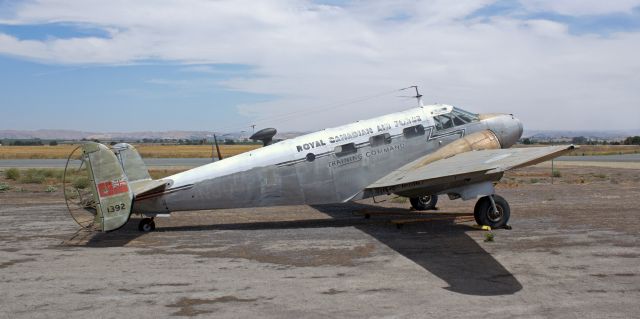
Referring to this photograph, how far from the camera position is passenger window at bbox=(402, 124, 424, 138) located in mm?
17391

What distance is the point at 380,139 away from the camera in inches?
676

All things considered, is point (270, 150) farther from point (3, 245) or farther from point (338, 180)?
point (3, 245)

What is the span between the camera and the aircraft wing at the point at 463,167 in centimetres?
1334

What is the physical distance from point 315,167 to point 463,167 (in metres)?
4.59

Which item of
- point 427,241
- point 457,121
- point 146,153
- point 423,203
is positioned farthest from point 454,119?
point 146,153

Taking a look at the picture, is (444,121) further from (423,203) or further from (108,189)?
(108,189)

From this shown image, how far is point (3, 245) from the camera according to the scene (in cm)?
1427

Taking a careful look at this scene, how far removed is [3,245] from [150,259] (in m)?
4.99

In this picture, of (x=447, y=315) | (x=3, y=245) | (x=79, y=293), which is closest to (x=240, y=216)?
(x=3, y=245)

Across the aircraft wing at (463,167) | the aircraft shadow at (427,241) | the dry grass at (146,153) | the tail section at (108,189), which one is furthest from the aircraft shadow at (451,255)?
the dry grass at (146,153)

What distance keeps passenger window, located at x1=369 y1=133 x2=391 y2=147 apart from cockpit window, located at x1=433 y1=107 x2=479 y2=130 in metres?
1.88

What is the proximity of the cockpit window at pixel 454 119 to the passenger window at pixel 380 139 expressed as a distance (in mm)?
1875

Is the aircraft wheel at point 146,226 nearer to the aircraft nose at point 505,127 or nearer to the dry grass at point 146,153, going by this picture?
the aircraft nose at point 505,127

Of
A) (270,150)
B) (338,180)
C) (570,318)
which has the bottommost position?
(570,318)
